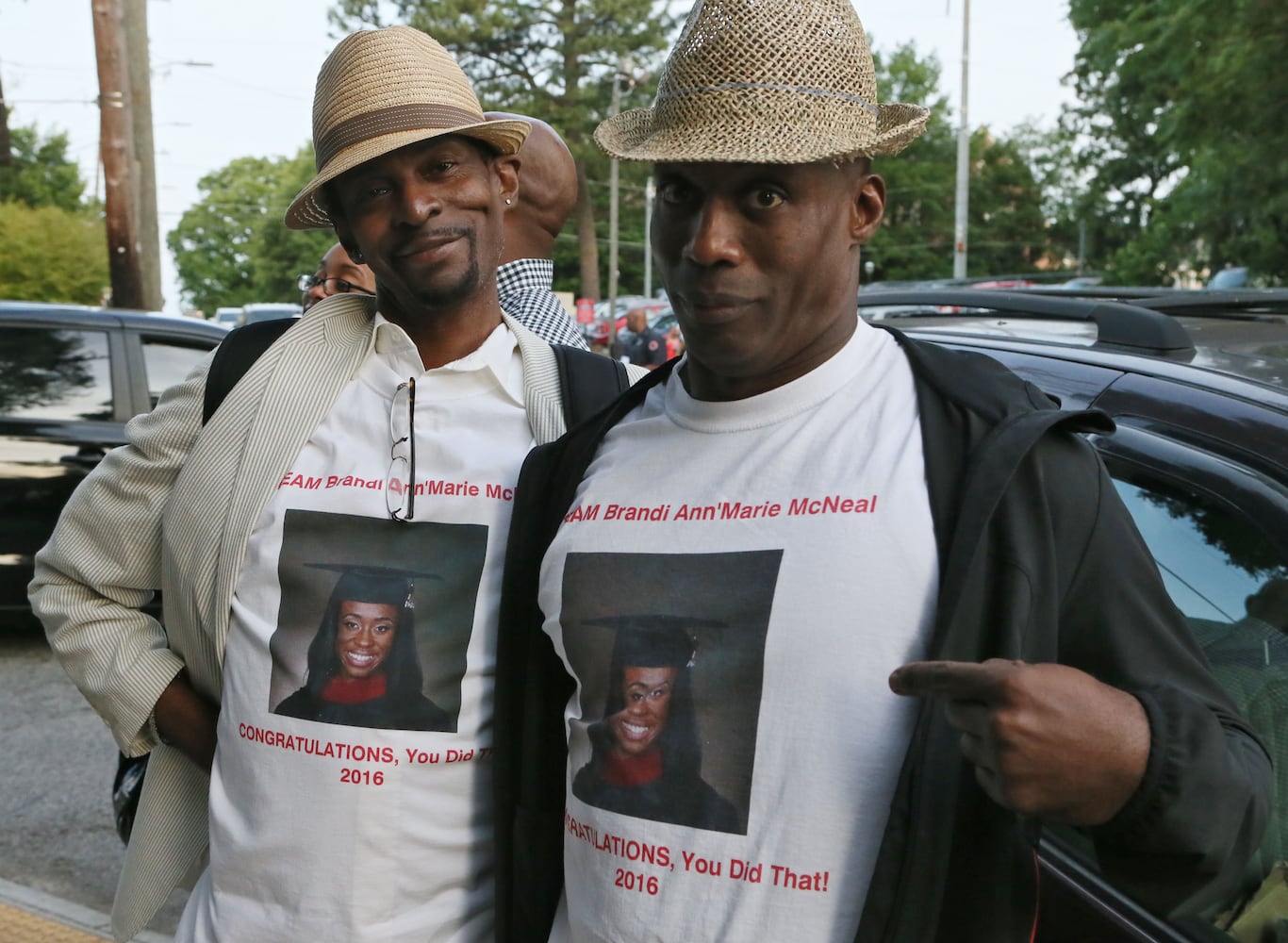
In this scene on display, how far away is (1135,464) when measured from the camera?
6.68 ft

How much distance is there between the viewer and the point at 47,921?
3.90m

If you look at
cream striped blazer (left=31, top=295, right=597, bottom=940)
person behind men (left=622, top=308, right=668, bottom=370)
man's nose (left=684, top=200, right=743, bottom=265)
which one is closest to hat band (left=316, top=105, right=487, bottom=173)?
cream striped blazer (left=31, top=295, right=597, bottom=940)

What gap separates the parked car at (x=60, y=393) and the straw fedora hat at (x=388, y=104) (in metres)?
5.02

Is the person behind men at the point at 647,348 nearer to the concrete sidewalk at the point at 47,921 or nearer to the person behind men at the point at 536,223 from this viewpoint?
the concrete sidewalk at the point at 47,921

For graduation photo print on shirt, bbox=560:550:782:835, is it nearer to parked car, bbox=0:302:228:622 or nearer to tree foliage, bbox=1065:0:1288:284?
parked car, bbox=0:302:228:622

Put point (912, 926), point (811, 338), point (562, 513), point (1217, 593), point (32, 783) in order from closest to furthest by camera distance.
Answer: point (912, 926) < point (811, 338) < point (562, 513) < point (1217, 593) < point (32, 783)

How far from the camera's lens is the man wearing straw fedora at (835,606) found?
3.98ft

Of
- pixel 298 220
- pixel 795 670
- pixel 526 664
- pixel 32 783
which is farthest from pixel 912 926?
pixel 32 783

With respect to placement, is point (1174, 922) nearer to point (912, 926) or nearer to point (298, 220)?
point (912, 926)

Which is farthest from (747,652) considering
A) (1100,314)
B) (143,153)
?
(143,153)

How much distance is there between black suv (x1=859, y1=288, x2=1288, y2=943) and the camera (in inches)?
70.6

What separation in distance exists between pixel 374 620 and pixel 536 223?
1.55 m

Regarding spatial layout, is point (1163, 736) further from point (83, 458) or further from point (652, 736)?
point (83, 458)

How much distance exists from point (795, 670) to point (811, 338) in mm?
407
